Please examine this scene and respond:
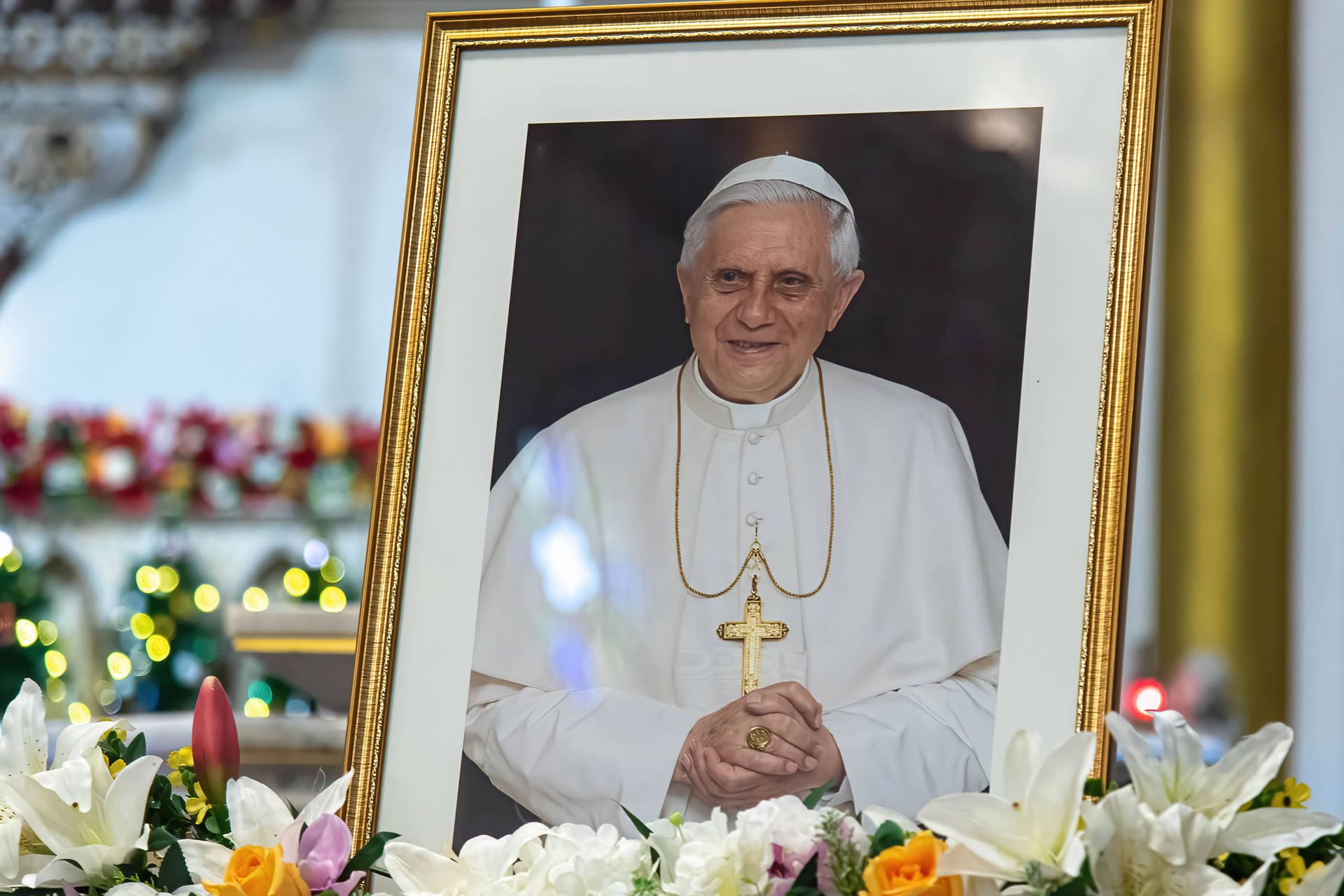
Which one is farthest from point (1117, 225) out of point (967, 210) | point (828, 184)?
point (828, 184)

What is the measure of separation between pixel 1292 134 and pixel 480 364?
166 centimetres

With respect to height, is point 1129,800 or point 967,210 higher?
point 967,210

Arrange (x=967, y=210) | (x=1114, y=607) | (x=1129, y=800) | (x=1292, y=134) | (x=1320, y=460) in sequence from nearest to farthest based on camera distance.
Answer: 1. (x=1129, y=800)
2. (x=1114, y=607)
3. (x=967, y=210)
4. (x=1320, y=460)
5. (x=1292, y=134)

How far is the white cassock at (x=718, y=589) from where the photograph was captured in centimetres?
116

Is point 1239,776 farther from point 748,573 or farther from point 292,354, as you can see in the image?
point 292,354

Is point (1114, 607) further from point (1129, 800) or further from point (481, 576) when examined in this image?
point (481, 576)

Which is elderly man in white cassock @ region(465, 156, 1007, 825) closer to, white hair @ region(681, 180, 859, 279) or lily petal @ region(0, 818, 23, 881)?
white hair @ region(681, 180, 859, 279)

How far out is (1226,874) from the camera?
3.26 ft

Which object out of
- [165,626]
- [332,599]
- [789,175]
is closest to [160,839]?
[789,175]

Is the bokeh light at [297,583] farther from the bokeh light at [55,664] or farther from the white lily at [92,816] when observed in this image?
the white lily at [92,816]

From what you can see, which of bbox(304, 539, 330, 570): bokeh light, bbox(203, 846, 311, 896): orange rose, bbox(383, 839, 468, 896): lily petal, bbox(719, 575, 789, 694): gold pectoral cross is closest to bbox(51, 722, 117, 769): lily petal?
bbox(203, 846, 311, 896): orange rose

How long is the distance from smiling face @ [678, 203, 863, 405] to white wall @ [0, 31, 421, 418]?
1.84m

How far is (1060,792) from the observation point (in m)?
0.96

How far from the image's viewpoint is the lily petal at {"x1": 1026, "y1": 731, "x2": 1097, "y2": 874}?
3.14 ft
